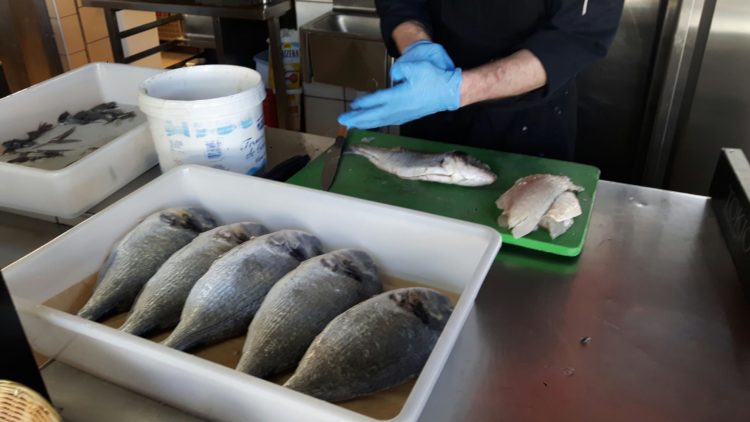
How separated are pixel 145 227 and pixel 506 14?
36.4 inches

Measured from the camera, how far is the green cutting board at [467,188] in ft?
3.32

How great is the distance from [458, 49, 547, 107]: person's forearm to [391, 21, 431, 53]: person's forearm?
254 mm

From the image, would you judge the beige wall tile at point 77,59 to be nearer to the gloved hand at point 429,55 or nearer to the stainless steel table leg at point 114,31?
the stainless steel table leg at point 114,31

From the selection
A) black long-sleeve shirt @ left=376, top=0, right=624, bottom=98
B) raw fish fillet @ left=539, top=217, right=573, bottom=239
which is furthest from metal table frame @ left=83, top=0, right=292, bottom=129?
raw fish fillet @ left=539, top=217, right=573, bottom=239

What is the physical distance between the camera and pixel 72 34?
3.16m

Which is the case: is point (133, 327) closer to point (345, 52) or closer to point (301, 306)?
point (301, 306)

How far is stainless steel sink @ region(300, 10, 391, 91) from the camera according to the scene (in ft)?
7.97

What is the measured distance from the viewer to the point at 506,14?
141cm

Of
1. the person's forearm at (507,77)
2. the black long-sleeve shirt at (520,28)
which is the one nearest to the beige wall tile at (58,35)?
the black long-sleeve shirt at (520,28)

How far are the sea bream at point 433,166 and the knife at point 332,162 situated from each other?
0.17 feet

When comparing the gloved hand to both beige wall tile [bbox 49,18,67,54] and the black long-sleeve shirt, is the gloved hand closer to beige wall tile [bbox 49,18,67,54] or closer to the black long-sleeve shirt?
the black long-sleeve shirt

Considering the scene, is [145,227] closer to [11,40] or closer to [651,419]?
A: [651,419]

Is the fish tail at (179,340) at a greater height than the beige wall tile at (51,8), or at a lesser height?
greater

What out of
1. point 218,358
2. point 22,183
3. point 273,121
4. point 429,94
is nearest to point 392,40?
point 429,94
